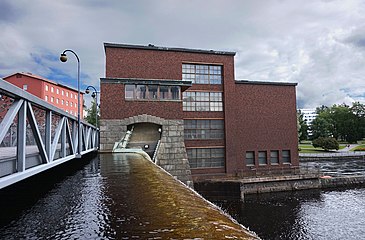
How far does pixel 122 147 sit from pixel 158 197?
16.9 m

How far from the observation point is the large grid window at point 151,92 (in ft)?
75.0

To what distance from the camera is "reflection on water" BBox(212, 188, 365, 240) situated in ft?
59.1

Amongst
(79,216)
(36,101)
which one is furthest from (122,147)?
(79,216)

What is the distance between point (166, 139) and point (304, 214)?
13.5 m

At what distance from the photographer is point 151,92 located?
76.1 ft

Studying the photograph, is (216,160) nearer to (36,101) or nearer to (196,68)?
(196,68)

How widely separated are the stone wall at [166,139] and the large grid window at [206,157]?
256 inches

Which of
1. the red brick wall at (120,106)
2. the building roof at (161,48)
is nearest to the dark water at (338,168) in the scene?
the building roof at (161,48)

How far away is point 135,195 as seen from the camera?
4.82m

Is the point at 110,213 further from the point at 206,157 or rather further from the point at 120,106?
the point at 206,157

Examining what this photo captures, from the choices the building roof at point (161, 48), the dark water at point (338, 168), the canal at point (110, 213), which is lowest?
the dark water at point (338, 168)

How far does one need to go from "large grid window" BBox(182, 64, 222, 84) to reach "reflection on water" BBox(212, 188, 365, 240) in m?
13.8

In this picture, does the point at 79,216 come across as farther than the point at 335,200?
No

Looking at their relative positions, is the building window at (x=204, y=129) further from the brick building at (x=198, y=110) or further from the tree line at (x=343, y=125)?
the tree line at (x=343, y=125)
